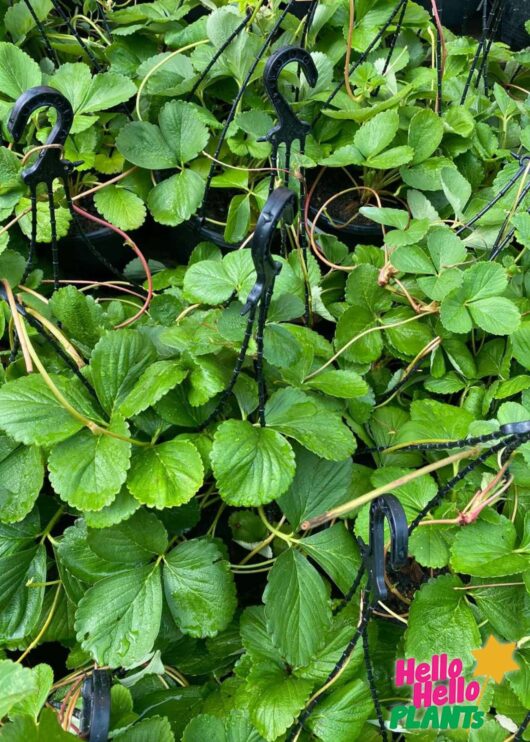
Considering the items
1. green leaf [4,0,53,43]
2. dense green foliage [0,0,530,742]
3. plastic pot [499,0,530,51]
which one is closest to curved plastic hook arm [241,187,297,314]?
dense green foliage [0,0,530,742]

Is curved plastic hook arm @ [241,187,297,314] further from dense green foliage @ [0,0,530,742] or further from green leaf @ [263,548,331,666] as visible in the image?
green leaf @ [263,548,331,666]

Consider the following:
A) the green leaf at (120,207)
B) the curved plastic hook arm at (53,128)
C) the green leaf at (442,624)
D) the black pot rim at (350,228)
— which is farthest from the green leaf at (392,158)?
the green leaf at (442,624)

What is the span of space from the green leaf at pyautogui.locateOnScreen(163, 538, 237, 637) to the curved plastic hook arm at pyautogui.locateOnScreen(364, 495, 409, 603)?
20 cm

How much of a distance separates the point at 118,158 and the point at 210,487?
59 cm

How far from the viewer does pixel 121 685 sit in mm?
637

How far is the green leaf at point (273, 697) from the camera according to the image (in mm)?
592

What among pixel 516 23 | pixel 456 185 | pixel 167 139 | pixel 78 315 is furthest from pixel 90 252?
pixel 516 23

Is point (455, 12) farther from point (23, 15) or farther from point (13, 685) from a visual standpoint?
point (13, 685)

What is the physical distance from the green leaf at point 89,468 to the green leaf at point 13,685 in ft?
0.56

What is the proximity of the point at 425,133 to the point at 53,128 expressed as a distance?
0.60m

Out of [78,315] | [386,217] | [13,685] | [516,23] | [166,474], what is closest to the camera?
[13,685]

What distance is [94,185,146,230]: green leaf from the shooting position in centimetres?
95

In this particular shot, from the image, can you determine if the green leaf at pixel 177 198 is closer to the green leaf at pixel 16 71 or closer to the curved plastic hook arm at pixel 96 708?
the green leaf at pixel 16 71

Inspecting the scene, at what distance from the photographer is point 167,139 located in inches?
38.1
